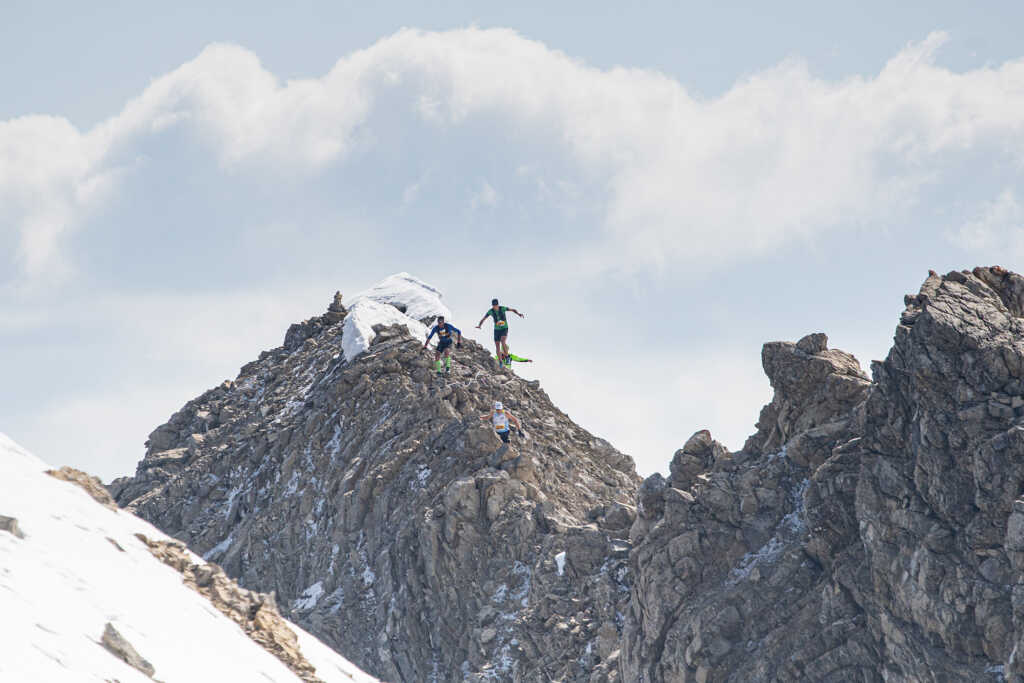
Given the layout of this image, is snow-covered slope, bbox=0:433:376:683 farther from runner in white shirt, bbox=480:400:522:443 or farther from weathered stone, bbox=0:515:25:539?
runner in white shirt, bbox=480:400:522:443

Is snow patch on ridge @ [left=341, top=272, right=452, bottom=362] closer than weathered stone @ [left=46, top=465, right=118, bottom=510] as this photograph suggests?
No

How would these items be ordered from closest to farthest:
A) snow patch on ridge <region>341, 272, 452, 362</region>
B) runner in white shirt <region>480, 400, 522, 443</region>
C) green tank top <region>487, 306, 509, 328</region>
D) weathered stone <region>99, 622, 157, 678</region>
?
weathered stone <region>99, 622, 157, 678</region>, green tank top <region>487, 306, 509, 328</region>, runner in white shirt <region>480, 400, 522, 443</region>, snow patch on ridge <region>341, 272, 452, 362</region>

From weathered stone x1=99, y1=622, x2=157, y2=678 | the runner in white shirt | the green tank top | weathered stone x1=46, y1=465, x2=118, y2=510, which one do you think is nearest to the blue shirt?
the green tank top

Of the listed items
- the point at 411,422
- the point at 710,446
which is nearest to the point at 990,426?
the point at 710,446

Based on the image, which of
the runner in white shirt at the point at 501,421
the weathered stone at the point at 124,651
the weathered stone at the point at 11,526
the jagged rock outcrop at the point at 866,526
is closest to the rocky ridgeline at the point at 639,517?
the jagged rock outcrop at the point at 866,526

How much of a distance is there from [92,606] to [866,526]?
2516 centimetres

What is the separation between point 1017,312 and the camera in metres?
36.2

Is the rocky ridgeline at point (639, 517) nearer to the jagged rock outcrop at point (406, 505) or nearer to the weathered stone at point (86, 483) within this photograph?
the jagged rock outcrop at point (406, 505)

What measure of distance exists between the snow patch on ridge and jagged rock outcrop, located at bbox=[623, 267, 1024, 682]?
3003 centimetres

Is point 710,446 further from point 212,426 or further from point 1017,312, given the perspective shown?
point 212,426

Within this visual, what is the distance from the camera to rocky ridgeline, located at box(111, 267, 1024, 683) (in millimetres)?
32938

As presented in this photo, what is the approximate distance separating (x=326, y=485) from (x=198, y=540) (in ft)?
25.9

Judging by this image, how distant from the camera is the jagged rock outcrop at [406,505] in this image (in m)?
47.8

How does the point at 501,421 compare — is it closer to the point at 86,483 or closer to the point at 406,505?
the point at 406,505
